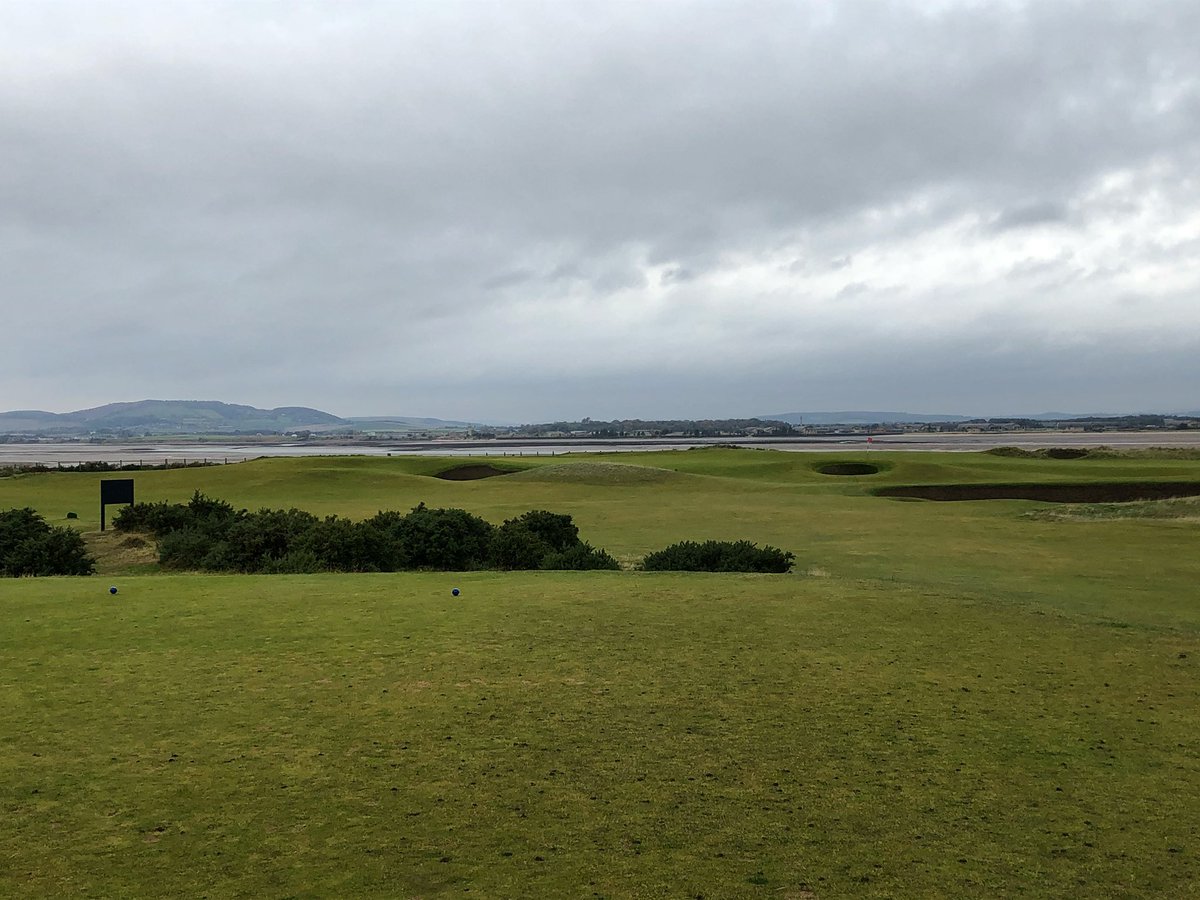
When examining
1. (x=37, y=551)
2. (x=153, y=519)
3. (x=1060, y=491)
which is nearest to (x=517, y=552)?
(x=37, y=551)

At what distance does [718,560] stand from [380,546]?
25.2 feet

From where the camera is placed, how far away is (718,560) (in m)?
19.7

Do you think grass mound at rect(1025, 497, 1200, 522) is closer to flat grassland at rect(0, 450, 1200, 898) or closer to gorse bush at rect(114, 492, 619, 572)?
flat grassland at rect(0, 450, 1200, 898)

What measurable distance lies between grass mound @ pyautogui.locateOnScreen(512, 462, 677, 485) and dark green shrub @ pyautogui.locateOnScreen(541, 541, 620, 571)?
2876cm

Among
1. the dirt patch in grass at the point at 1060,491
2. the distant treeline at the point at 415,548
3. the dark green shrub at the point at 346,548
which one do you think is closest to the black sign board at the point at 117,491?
the distant treeline at the point at 415,548

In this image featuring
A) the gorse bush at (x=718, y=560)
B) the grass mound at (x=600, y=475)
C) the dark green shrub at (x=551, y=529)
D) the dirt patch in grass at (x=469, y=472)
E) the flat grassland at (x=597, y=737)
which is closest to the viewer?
the flat grassland at (x=597, y=737)

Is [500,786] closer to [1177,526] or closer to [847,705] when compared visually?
[847,705]

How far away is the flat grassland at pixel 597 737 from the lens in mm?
5645

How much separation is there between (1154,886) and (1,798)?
7731mm

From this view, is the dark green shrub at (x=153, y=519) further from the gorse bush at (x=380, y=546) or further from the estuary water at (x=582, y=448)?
the estuary water at (x=582, y=448)

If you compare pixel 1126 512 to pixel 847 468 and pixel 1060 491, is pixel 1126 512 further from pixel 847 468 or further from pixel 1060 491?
pixel 847 468

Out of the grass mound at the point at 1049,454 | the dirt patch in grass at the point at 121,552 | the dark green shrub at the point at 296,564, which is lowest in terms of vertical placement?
the dirt patch in grass at the point at 121,552

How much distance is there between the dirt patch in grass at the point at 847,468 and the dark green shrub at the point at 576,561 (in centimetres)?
3959

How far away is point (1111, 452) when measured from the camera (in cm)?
6988
